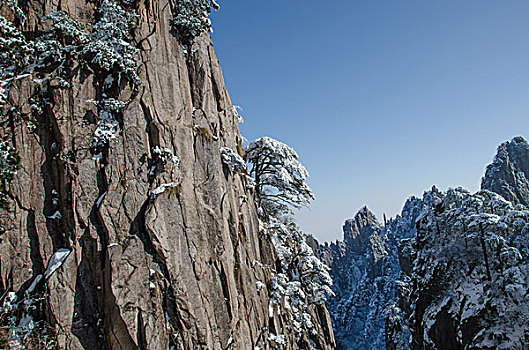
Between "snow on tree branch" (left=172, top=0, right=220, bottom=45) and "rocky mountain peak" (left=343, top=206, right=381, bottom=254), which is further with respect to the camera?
"rocky mountain peak" (left=343, top=206, right=381, bottom=254)

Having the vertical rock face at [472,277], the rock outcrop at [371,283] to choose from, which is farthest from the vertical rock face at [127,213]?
the rock outcrop at [371,283]

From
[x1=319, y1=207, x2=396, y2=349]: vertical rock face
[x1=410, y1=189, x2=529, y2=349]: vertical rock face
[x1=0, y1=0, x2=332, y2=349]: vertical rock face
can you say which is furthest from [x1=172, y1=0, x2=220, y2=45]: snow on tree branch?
[x1=319, y1=207, x2=396, y2=349]: vertical rock face

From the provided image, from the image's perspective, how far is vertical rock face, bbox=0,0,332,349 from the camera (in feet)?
24.7

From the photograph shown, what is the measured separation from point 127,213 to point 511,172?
208 feet

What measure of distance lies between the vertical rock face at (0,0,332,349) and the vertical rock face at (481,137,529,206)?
181ft

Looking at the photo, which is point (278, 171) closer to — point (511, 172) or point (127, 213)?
point (127, 213)

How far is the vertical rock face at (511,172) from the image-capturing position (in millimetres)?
48406

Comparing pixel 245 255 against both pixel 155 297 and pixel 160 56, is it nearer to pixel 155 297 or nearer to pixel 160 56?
pixel 155 297

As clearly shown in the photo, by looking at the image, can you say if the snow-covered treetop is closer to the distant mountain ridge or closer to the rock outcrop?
the distant mountain ridge

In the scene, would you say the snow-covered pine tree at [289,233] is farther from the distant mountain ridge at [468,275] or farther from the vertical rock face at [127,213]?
the distant mountain ridge at [468,275]

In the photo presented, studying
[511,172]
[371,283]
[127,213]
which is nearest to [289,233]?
[127,213]

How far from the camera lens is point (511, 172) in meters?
51.2

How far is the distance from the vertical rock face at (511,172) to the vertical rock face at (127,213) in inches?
2174

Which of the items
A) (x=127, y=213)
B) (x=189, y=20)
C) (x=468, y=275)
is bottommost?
(x=468, y=275)
